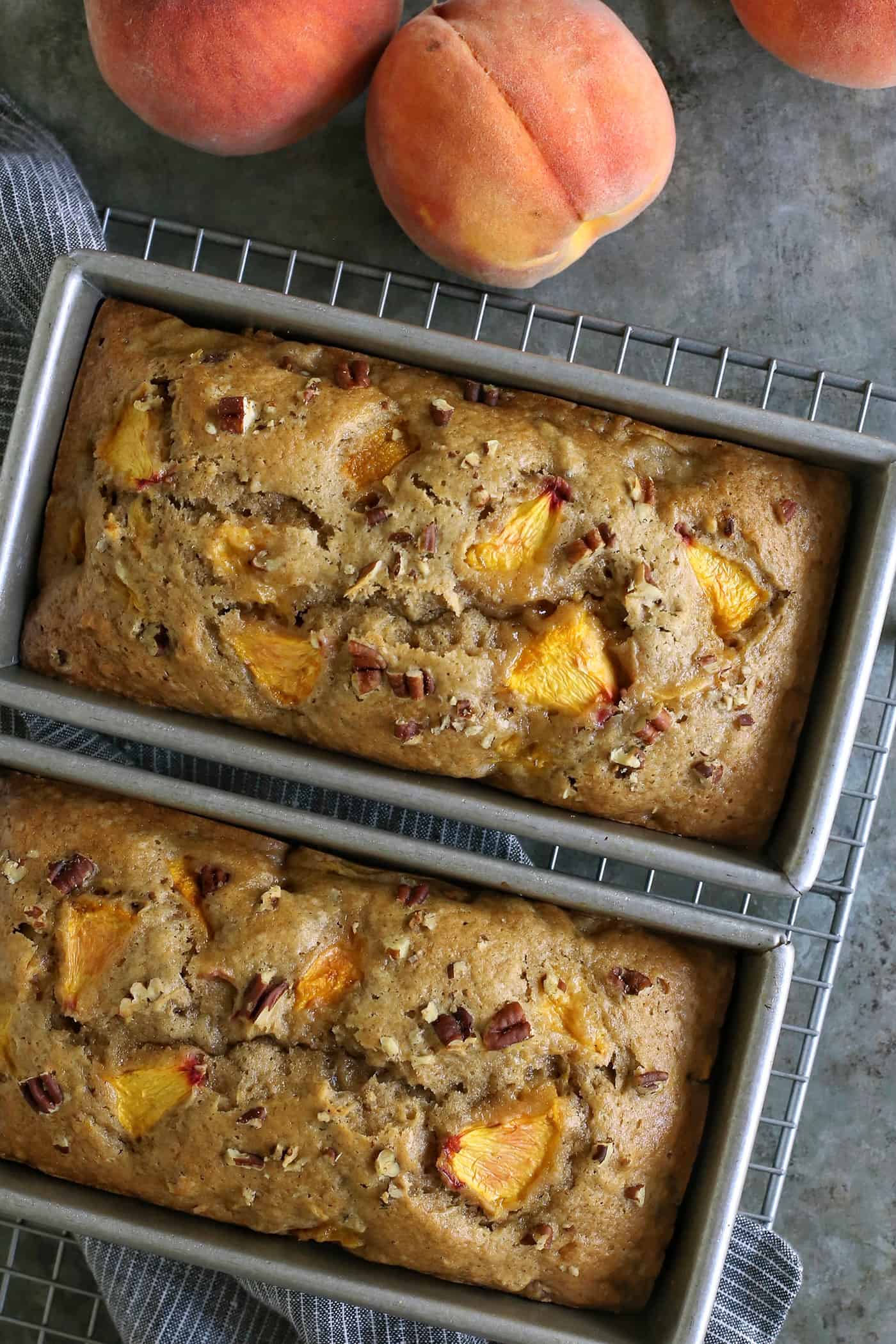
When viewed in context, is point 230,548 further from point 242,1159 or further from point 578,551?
point 242,1159

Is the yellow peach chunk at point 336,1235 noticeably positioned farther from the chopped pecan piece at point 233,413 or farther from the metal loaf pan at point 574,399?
the chopped pecan piece at point 233,413

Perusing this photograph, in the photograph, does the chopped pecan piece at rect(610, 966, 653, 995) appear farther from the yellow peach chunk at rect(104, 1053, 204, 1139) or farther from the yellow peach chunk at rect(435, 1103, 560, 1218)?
the yellow peach chunk at rect(104, 1053, 204, 1139)

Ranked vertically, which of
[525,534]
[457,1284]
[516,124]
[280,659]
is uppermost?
[516,124]

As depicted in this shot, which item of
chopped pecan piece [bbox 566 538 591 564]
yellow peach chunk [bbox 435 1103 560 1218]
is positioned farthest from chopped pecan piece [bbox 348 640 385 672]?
yellow peach chunk [bbox 435 1103 560 1218]

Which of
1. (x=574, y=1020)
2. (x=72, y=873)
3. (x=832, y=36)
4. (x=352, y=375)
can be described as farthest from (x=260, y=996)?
(x=832, y=36)

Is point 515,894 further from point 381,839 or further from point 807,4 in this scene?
point 807,4

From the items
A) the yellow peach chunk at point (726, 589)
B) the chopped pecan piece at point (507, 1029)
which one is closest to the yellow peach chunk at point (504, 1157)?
the chopped pecan piece at point (507, 1029)
